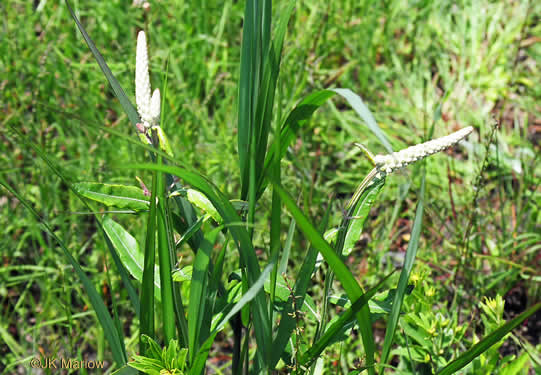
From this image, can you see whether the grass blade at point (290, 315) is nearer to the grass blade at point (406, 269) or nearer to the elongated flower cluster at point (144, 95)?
the grass blade at point (406, 269)

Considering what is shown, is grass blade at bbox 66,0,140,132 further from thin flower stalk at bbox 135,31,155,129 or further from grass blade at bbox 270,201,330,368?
grass blade at bbox 270,201,330,368

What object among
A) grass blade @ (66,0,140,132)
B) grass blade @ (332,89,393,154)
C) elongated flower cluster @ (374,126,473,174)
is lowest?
elongated flower cluster @ (374,126,473,174)

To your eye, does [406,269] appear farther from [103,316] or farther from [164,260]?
[103,316]

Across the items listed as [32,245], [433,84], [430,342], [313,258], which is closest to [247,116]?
[313,258]

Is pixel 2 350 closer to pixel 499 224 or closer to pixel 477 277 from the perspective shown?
pixel 477 277

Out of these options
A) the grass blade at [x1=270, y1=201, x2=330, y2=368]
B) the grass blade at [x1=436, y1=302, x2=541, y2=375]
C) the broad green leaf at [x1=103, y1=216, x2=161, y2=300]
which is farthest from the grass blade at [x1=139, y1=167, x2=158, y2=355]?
the grass blade at [x1=436, y1=302, x2=541, y2=375]
